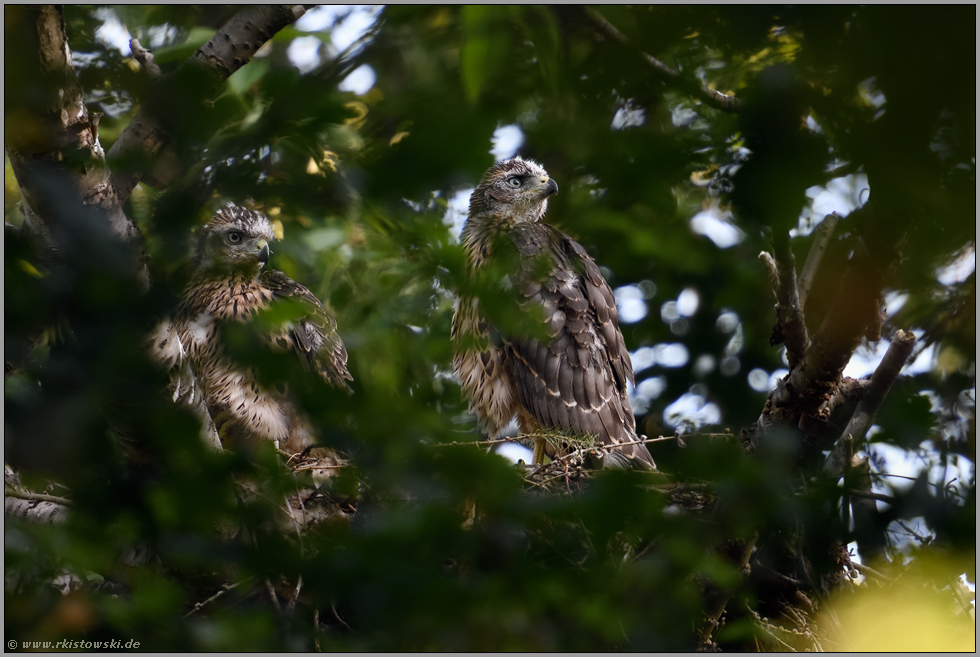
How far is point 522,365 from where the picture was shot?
4480mm

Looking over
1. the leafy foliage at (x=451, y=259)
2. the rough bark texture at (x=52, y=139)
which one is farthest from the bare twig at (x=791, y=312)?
the rough bark texture at (x=52, y=139)

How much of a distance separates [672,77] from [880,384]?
8.88ft

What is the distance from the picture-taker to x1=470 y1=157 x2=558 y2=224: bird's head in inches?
204

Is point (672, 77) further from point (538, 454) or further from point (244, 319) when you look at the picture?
point (538, 454)

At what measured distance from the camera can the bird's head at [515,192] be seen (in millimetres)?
5172

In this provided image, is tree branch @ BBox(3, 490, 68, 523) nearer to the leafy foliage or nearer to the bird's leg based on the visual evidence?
the leafy foliage

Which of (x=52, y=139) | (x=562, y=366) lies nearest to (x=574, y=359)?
(x=562, y=366)

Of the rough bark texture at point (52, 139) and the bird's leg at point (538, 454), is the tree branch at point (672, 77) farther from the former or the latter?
the bird's leg at point (538, 454)

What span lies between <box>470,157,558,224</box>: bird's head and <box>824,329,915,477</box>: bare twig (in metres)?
2.62

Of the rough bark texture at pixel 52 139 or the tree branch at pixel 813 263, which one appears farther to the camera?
the tree branch at pixel 813 263

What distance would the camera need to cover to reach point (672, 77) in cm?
89

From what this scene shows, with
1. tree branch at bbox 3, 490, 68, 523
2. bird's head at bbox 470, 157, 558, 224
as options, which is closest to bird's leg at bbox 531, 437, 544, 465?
bird's head at bbox 470, 157, 558, 224

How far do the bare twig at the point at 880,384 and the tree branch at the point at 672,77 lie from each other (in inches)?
99.1

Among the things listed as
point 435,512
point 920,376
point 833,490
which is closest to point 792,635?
point 920,376
